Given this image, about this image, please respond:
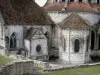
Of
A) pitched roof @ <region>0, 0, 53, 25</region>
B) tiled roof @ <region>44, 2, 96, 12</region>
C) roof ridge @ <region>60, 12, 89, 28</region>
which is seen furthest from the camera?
tiled roof @ <region>44, 2, 96, 12</region>

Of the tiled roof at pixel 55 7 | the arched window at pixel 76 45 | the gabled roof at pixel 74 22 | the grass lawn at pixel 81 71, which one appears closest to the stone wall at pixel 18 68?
the grass lawn at pixel 81 71

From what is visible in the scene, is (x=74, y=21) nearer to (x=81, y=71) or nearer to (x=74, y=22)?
(x=74, y=22)

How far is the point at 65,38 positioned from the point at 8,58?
926cm

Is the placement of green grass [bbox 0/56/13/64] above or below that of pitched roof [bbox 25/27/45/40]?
below

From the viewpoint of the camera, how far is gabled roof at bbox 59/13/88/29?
4303 centimetres

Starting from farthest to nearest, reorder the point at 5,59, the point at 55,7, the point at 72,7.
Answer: the point at 55,7 < the point at 72,7 < the point at 5,59

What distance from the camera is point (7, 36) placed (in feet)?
146

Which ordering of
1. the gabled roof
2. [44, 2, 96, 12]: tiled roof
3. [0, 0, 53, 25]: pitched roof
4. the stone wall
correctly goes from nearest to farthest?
1. the stone wall
2. the gabled roof
3. [0, 0, 53, 25]: pitched roof
4. [44, 2, 96, 12]: tiled roof

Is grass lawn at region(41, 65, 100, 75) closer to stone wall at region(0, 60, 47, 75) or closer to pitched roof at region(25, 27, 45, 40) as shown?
stone wall at region(0, 60, 47, 75)

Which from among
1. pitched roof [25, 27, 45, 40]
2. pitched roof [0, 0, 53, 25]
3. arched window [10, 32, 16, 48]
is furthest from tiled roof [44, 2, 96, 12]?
arched window [10, 32, 16, 48]

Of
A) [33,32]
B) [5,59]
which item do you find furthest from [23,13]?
[5,59]

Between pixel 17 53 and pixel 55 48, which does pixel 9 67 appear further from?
pixel 55 48

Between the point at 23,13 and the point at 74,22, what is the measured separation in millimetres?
8878

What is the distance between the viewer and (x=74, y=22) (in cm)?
4381
